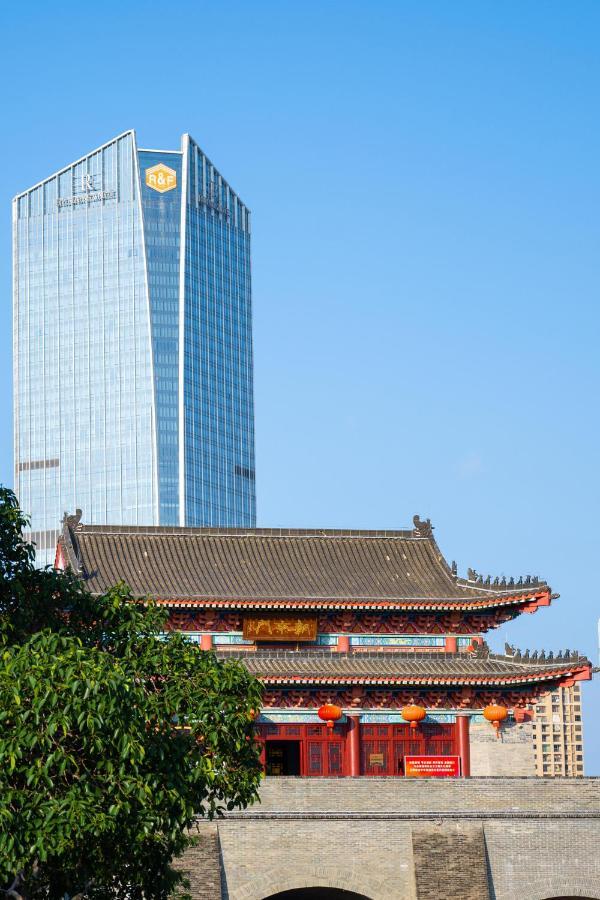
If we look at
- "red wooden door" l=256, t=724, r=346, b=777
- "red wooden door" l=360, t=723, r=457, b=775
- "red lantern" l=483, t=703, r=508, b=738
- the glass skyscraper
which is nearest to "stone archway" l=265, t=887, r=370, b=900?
"red wooden door" l=256, t=724, r=346, b=777

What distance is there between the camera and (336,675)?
156ft

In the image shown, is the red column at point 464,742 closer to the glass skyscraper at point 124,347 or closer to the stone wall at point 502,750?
the stone wall at point 502,750

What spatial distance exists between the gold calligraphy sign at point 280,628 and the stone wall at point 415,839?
25.0 feet

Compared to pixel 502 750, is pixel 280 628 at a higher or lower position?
higher

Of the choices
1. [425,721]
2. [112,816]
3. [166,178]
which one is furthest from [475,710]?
[166,178]

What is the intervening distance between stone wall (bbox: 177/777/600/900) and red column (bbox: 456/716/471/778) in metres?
5.22

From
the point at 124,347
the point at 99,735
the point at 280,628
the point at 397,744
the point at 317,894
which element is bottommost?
the point at 317,894

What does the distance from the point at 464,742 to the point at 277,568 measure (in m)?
8.59

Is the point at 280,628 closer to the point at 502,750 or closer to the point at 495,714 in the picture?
the point at 495,714

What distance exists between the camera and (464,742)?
160ft

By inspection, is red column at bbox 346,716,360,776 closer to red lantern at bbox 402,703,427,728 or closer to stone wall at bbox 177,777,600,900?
red lantern at bbox 402,703,427,728

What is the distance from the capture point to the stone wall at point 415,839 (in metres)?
41.3

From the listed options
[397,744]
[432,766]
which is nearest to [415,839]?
[432,766]

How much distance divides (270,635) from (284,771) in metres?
4.35
